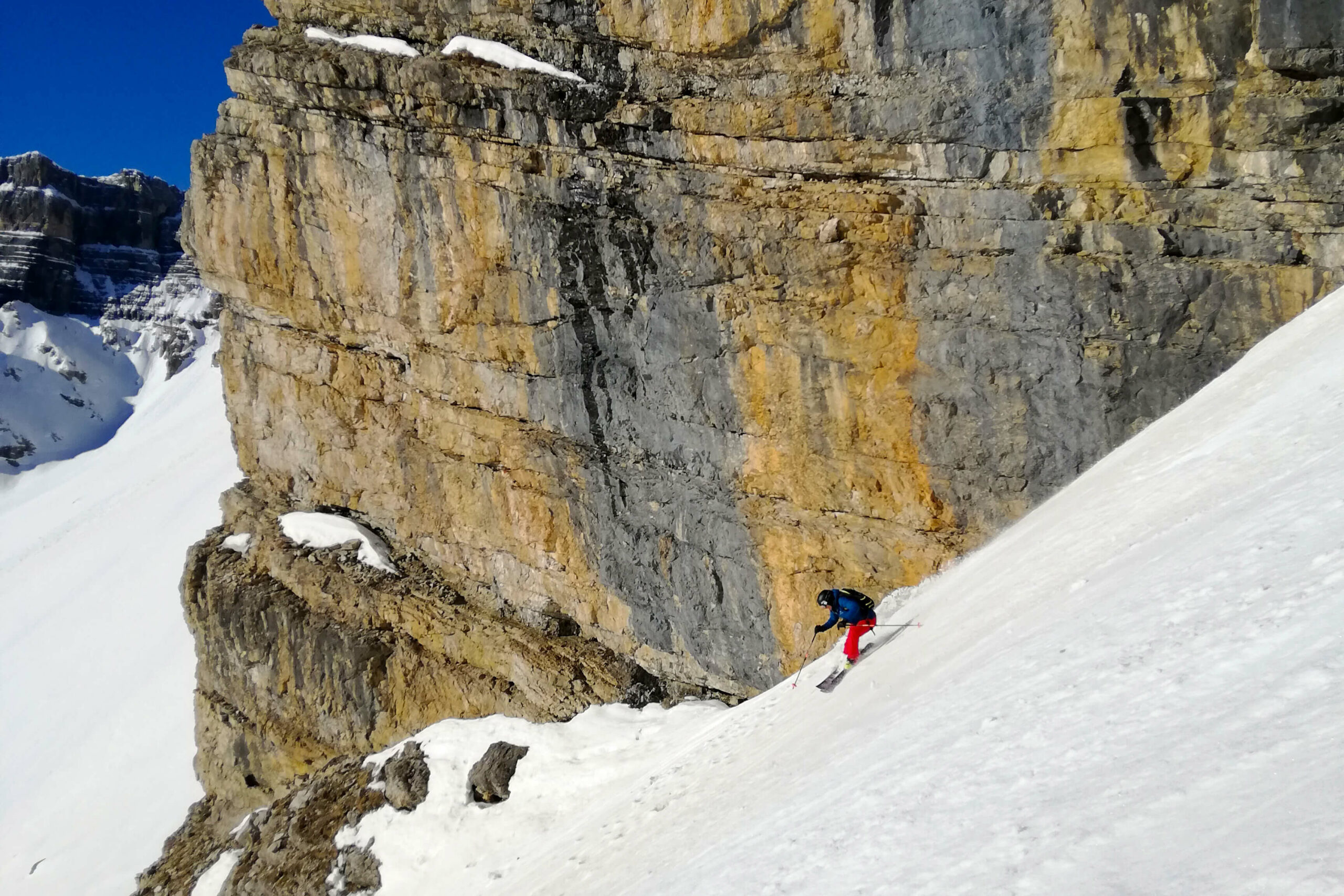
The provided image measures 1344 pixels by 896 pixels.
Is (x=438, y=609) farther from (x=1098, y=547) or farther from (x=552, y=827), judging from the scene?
(x=1098, y=547)

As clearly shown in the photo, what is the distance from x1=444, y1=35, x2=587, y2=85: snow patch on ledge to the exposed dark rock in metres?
10.00

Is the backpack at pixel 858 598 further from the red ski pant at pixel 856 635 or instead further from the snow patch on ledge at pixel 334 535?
the snow patch on ledge at pixel 334 535

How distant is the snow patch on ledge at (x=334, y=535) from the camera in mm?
20094

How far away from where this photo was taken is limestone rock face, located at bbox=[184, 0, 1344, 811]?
10945 mm

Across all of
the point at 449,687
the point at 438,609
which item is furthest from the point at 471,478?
the point at 449,687

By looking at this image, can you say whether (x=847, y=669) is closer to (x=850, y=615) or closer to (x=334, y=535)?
(x=850, y=615)

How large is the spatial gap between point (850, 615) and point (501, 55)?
419 inches

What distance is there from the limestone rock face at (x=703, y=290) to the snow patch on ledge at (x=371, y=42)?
18 centimetres

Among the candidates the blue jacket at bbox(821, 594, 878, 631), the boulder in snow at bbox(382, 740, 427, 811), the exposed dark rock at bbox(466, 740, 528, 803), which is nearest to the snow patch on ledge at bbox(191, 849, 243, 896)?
the boulder in snow at bbox(382, 740, 427, 811)

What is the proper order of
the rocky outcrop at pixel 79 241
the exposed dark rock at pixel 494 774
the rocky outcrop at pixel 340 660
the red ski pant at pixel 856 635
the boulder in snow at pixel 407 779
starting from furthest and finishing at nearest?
the rocky outcrop at pixel 79 241
the rocky outcrop at pixel 340 660
the boulder in snow at pixel 407 779
the exposed dark rock at pixel 494 774
the red ski pant at pixel 856 635

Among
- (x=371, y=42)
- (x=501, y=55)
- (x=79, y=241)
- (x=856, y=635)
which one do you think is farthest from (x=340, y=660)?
(x=79, y=241)

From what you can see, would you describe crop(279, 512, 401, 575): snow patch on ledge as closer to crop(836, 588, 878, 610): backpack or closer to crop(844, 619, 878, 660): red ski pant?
crop(844, 619, 878, 660): red ski pant

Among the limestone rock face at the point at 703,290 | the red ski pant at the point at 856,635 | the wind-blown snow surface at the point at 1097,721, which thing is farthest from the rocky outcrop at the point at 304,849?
the red ski pant at the point at 856,635

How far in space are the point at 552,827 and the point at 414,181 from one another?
10649 mm
